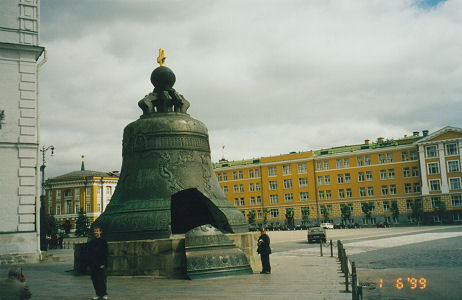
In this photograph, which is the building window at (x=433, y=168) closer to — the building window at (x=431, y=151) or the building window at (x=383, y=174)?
the building window at (x=431, y=151)

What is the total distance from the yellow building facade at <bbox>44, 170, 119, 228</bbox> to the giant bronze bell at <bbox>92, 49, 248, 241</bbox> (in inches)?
2904

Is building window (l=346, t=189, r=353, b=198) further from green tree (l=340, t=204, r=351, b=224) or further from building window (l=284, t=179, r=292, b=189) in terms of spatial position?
building window (l=284, t=179, r=292, b=189)

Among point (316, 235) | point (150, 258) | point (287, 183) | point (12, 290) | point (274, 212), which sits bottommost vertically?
point (316, 235)

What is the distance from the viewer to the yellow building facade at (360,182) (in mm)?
65000

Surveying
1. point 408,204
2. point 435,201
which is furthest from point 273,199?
point 435,201

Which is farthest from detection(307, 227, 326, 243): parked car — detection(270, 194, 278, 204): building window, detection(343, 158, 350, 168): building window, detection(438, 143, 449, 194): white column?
detection(270, 194, 278, 204): building window

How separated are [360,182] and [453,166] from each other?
13.8 m

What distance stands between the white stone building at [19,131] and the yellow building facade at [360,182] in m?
57.8

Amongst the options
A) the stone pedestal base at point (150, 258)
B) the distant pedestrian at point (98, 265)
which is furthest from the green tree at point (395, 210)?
the distant pedestrian at point (98, 265)

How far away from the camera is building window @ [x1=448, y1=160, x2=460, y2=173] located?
64312 mm

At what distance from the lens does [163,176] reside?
11680 mm

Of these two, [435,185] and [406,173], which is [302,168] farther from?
[435,185]

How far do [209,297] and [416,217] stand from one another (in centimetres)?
6428

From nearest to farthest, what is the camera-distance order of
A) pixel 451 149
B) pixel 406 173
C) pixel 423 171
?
pixel 451 149, pixel 423 171, pixel 406 173
